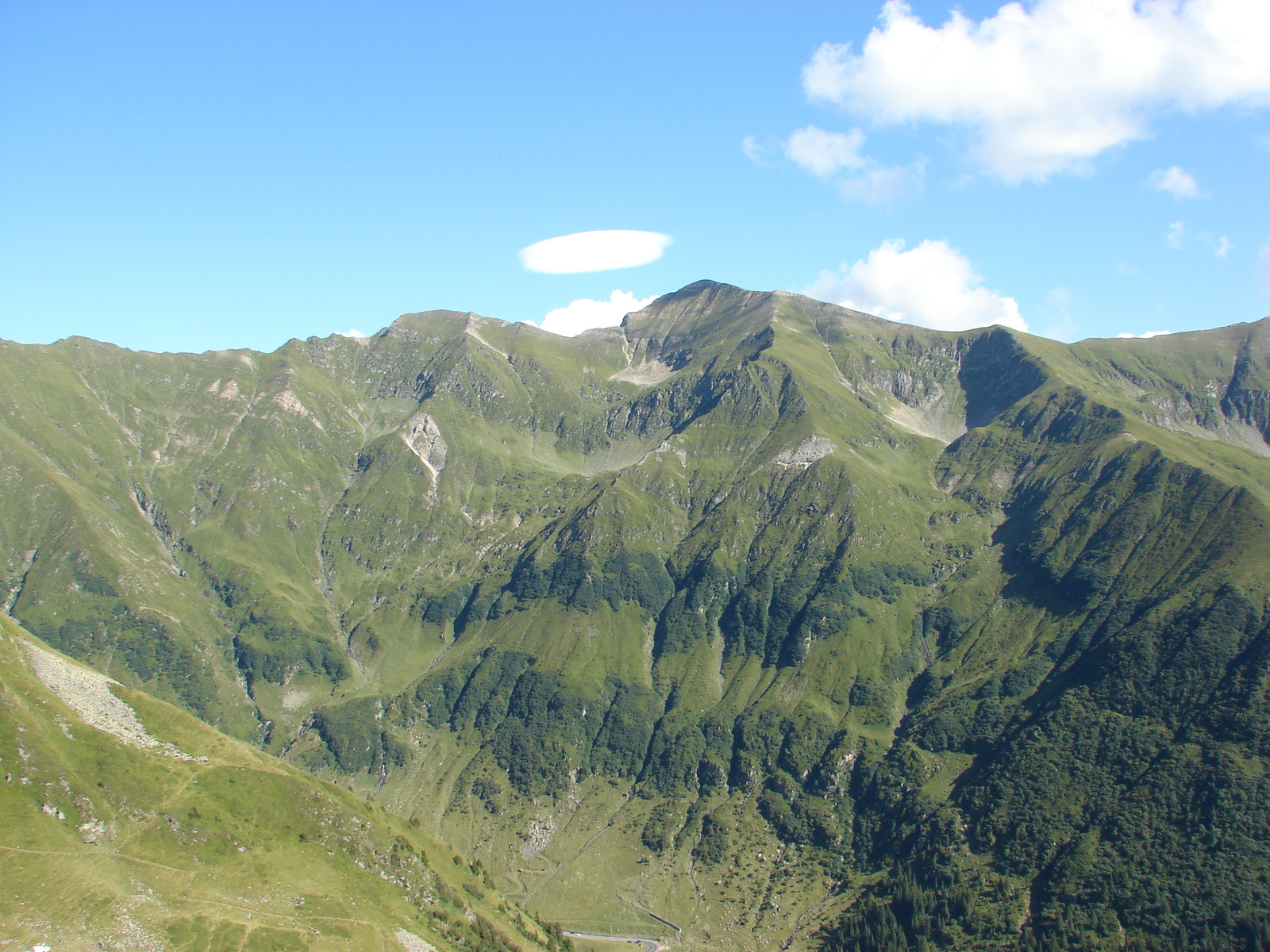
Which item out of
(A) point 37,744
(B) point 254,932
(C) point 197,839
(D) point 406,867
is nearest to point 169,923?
(B) point 254,932

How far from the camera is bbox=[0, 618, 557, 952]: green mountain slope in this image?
128500mm

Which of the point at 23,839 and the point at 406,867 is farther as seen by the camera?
the point at 406,867

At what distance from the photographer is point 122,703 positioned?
18388cm

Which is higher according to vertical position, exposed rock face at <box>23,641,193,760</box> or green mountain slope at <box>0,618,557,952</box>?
exposed rock face at <box>23,641,193,760</box>

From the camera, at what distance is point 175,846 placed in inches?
5881

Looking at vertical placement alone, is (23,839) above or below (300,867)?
above

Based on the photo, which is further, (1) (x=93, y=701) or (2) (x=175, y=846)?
(1) (x=93, y=701)

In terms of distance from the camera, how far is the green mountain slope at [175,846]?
128 metres

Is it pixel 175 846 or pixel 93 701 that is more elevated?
pixel 93 701

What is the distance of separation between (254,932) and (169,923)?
515 inches

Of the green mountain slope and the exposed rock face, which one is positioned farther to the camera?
the exposed rock face

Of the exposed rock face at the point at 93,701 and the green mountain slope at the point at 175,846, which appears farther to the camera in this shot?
the exposed rock face at the point at 93,701

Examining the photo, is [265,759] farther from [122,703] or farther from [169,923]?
[169,923]

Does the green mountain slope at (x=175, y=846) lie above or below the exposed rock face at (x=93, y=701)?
below
